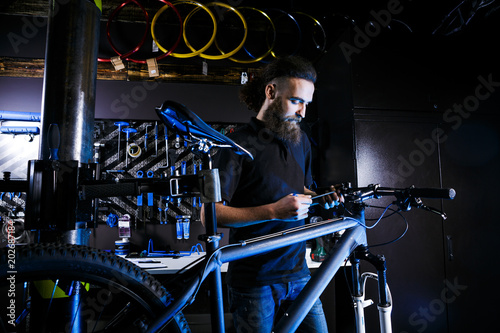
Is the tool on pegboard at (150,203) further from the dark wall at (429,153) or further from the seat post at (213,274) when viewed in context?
the seat post at (213,274)

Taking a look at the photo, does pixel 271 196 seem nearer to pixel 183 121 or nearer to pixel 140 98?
pixel 183 121

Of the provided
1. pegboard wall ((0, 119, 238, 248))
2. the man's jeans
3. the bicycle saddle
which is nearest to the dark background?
pegboard wall ((0, 119, 238, 248))

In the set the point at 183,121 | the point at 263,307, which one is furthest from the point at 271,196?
the point at 183,121

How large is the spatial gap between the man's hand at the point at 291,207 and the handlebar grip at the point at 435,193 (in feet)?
1.55

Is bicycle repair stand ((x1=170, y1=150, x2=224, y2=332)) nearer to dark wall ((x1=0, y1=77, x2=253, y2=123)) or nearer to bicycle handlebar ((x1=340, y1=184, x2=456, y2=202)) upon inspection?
bicycle handlebar ((x1=340, y1=184, x2=456, y2=202))

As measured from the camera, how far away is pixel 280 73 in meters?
1.56

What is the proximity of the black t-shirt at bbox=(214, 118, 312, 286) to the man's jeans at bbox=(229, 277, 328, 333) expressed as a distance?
4cm

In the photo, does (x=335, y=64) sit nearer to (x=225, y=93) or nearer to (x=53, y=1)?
(x=225, y=93)

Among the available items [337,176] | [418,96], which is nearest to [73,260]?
[337,176]

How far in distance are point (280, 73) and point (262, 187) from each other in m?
0.66

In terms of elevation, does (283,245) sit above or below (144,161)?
below

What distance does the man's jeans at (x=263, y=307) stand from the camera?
1196 mm

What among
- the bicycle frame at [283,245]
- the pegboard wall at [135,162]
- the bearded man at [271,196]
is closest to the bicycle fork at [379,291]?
the bicycle frame at [283,245]

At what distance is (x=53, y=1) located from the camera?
115 cm
